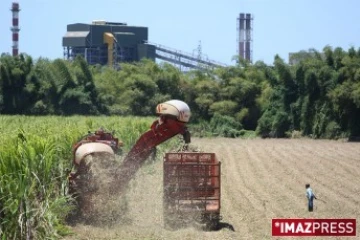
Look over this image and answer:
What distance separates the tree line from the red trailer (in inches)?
1082

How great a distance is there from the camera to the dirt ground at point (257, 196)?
37.9 ft

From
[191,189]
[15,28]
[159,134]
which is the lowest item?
[191,189]

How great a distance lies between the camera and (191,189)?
12.0 meters

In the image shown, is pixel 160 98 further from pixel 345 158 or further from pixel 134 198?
pixel 134 198

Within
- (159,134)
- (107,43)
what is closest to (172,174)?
(159,134)

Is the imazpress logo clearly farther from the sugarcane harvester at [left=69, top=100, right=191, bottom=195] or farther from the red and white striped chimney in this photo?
the red and white striped chimney

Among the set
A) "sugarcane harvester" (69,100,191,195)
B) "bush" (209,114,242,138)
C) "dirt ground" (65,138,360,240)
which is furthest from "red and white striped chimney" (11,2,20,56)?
"sugarcane harvester" (69,100,191,195)

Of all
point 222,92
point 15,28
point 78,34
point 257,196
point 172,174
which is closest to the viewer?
point 172,174

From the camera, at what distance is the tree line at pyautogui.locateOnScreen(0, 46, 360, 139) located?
4091 cm

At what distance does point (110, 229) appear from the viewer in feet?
37.7

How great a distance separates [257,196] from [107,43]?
6046 centimetres

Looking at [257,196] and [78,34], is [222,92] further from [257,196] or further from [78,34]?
[78,34]

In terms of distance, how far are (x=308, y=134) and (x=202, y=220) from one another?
3109 cm

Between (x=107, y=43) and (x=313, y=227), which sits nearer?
(x=313, y=227)
